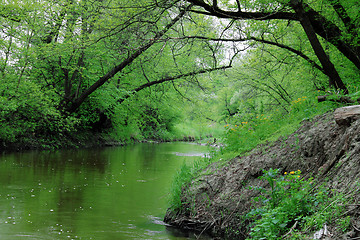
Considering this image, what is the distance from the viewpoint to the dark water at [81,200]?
6.27 metres

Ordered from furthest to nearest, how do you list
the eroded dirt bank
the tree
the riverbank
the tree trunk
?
the riverbank
the tree
the tree trunk
the eroded dirt bank

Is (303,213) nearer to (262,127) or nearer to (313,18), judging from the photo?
(262,127)

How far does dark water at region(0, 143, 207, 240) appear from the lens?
6.27 meters

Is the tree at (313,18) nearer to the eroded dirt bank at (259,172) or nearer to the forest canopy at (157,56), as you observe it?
the forest canopy at (157,56)

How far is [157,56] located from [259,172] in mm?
9347

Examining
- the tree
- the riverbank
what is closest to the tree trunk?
the tree

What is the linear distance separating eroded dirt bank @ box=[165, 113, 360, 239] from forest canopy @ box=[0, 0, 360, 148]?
9.82 ft

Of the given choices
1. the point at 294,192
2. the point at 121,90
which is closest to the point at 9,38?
the point at 121,90

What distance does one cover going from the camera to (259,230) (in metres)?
4.64

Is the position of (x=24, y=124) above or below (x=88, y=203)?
above

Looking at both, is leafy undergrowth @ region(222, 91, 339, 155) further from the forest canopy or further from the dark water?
the dark water

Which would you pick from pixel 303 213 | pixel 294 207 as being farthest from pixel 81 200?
pixel 303 213

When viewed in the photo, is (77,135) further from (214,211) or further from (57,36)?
(214,211)

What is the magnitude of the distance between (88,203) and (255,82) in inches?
540
